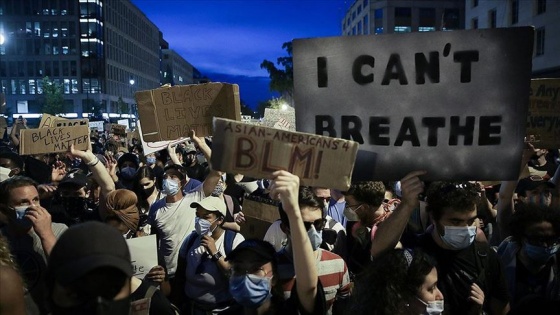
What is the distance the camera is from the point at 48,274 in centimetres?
181

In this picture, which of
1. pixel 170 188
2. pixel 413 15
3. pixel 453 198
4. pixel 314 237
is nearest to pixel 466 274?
pixel 453 198

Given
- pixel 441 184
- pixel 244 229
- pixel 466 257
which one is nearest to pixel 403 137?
pixel 441 184

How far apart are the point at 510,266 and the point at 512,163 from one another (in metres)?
1.13

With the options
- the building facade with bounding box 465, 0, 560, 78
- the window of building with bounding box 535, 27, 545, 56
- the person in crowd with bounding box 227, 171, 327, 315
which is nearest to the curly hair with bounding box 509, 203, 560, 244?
the person in crowd with bounding box 227, 171, 327, 315

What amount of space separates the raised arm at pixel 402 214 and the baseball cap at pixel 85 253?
5.63ft

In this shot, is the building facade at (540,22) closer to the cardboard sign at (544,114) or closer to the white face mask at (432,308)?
the cardboard sign at (544,114)

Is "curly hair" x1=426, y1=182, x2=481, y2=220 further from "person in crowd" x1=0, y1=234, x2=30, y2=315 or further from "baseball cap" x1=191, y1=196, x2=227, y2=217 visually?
"person in crowd" x1=0, y1=234, x2=30, y2=315

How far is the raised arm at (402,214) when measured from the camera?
3.00m

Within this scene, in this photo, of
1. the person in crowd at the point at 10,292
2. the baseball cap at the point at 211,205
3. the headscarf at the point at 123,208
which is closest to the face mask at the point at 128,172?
the headscarf at the point at 123,208

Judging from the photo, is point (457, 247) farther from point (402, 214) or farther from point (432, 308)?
point (432, 308)

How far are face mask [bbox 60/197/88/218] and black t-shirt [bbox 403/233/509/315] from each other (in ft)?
12.6

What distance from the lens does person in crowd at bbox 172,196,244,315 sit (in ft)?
13.3

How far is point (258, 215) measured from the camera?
4.90 metres

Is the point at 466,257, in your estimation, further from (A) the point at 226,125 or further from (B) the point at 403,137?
(A) the point at 226,125
